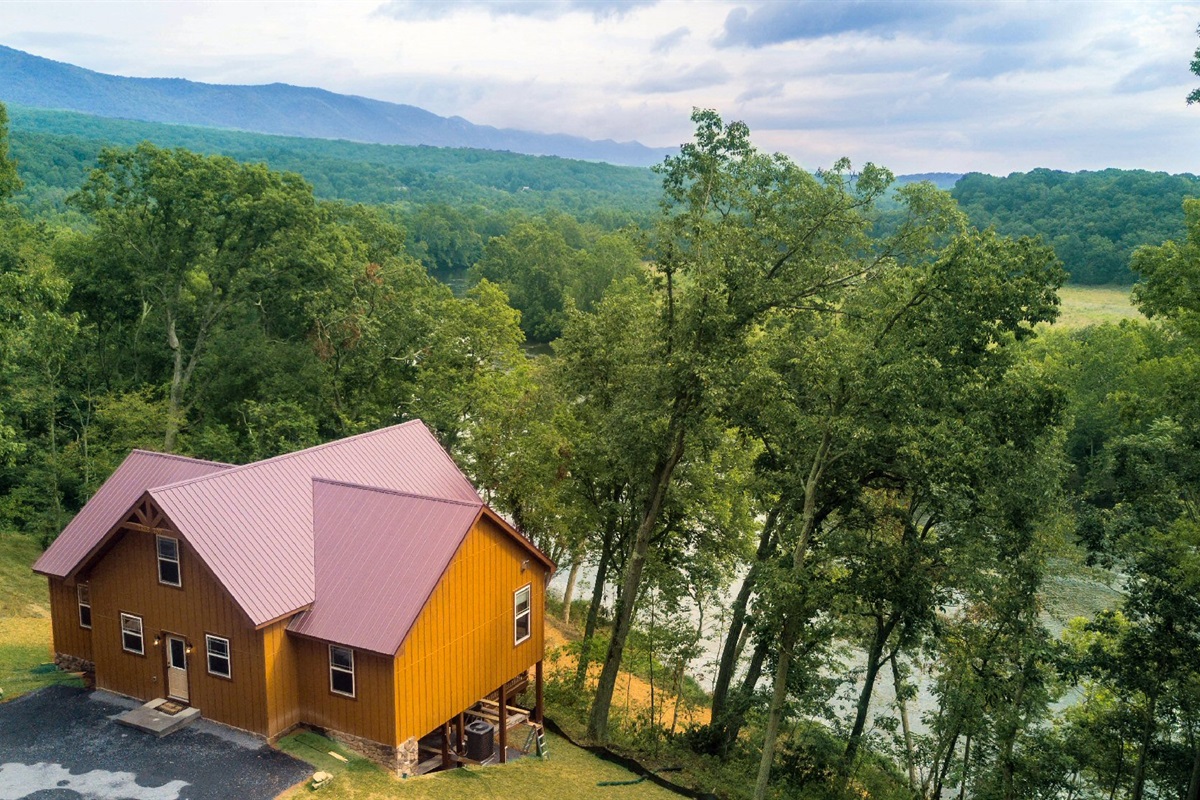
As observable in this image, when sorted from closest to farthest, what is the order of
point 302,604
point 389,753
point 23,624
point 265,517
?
point 389,753 → point 302,604 → point 265,517 → point 23,624

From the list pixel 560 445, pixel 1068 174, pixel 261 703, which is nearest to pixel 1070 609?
pixel 560 445

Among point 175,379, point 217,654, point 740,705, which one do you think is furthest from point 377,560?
point 175,379

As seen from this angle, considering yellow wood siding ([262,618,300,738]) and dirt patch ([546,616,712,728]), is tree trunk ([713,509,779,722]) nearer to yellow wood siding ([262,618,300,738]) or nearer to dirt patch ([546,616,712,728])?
dirt patch ([546,616,712,728])

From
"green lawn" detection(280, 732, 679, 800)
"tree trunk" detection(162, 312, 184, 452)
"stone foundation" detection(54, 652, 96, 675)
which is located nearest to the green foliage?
"tree trunk" detection(162, 312, 184, 452)

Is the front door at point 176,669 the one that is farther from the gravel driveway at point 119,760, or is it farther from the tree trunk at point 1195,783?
the tree trunk at point 1195,783

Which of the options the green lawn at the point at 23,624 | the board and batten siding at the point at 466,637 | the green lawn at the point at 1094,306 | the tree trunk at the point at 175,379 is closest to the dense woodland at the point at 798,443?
the tree trunk at the point at 175,379

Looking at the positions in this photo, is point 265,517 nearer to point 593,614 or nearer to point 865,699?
point 593,614

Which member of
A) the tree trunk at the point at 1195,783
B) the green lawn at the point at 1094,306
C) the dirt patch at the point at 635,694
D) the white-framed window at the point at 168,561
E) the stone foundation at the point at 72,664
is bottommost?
the dirt patch at the point at 635,694

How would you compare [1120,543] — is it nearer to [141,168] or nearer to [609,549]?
[609,549]
